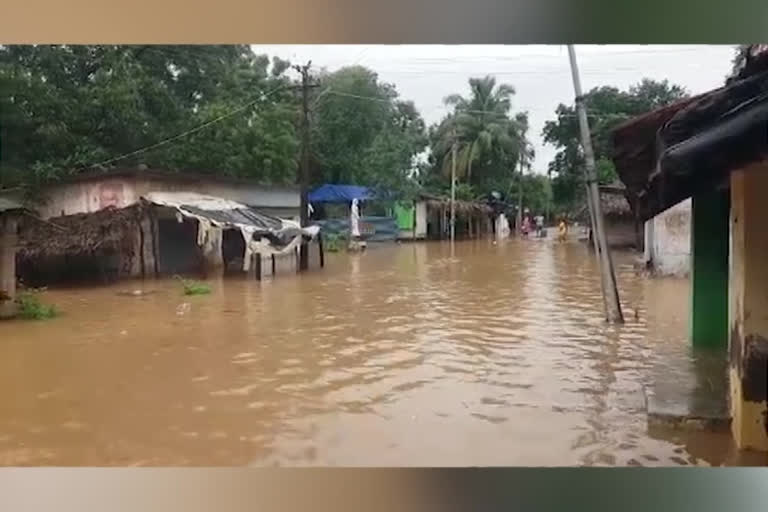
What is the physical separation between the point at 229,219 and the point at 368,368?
0.78m

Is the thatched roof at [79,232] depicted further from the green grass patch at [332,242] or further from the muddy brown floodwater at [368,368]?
the green grass patch at [332,242]

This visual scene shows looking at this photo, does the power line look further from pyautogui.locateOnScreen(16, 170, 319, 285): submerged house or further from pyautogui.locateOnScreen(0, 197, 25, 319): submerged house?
pyautogui.locateOnScreen(0, 197, 25, 319): submerged house

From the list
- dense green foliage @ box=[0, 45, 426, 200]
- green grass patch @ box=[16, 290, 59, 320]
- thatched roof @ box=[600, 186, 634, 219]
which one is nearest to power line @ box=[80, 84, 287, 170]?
dense green foliage @ box=[0, 45, 426, 200]

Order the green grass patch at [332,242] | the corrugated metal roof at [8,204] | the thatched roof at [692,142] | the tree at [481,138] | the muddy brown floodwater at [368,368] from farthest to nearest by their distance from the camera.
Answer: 1. the green grass patch at [332,242]
2. the corrugated metal roof at [8,204]
3. the tree at [481,138]
4. the muddy brown floodwater at [368,368]
5. the thatched roof at [692,142]

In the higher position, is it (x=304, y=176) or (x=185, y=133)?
(x=185, y=133)

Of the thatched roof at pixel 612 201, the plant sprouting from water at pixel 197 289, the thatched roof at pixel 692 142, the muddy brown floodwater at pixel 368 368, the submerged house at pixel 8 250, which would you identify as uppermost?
the thatched roof at pixel 692 142

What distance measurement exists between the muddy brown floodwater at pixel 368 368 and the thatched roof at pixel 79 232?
18cm

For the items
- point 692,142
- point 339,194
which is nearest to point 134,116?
point 339,194

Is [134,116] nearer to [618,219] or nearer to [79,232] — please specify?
[79,232]

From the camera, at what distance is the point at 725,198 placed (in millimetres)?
2973

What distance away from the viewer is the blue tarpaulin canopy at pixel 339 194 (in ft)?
10.3

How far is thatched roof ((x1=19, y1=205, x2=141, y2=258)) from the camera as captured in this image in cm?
314

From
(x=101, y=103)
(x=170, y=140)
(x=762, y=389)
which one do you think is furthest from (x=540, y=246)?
(x=101, y=103)

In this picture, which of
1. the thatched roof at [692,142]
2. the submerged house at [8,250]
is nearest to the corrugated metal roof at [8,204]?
the submerged house at [8,250]
